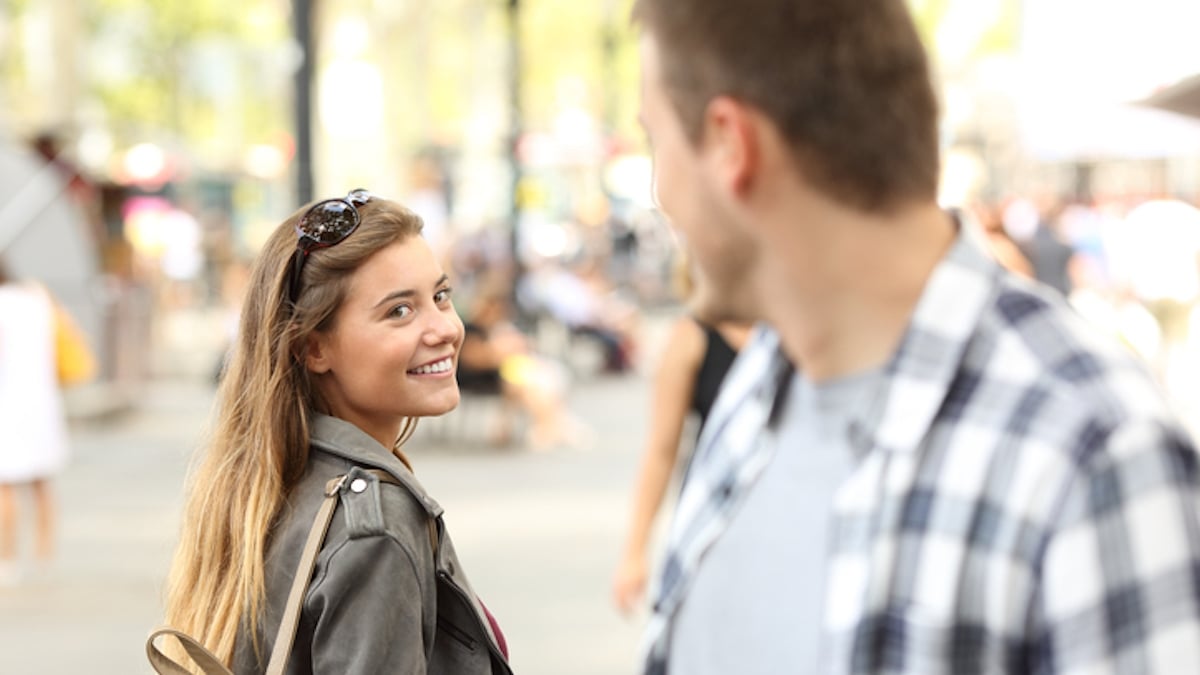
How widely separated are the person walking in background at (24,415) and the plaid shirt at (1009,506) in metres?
8.29

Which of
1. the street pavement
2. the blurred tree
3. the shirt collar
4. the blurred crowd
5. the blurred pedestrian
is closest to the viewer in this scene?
the shirt collar

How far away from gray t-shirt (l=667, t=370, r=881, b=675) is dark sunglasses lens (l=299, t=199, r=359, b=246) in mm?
680

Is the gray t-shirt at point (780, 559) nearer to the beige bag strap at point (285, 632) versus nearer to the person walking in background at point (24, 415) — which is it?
the beige bag strap at point (285, 632)

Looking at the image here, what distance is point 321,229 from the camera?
232 cm

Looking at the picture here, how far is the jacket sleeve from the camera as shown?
2.09 m

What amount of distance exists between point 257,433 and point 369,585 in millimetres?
297

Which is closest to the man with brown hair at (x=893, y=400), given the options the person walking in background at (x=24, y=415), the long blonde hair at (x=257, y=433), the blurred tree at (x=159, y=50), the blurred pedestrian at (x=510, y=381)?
the long blonde hair at (x=257, y=433)

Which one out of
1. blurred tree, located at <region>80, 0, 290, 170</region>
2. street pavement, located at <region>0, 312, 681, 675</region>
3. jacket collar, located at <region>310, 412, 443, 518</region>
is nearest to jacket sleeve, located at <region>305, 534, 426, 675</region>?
jacket collar, located at <region>310, 412, 443, 518</region>

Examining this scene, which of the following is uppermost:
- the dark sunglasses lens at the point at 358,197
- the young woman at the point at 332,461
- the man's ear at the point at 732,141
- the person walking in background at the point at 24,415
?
the man's ear at the point at 732,141

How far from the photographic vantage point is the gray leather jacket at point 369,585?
210 cm

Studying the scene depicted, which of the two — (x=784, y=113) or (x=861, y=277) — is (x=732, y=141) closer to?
(x=784, y=113)

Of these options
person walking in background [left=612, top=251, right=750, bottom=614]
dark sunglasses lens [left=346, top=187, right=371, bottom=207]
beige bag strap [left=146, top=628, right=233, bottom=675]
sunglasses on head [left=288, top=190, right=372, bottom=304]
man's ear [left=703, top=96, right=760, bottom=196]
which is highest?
man's ear [left=703, top=96, right=760, bottom=196]

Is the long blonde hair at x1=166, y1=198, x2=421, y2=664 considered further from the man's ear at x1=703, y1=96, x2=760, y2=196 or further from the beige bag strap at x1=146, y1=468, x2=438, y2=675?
the man's ear at x1=703, y1=96, x2=760, y2=196

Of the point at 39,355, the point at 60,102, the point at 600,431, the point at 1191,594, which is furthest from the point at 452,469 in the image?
the point at 60,102
